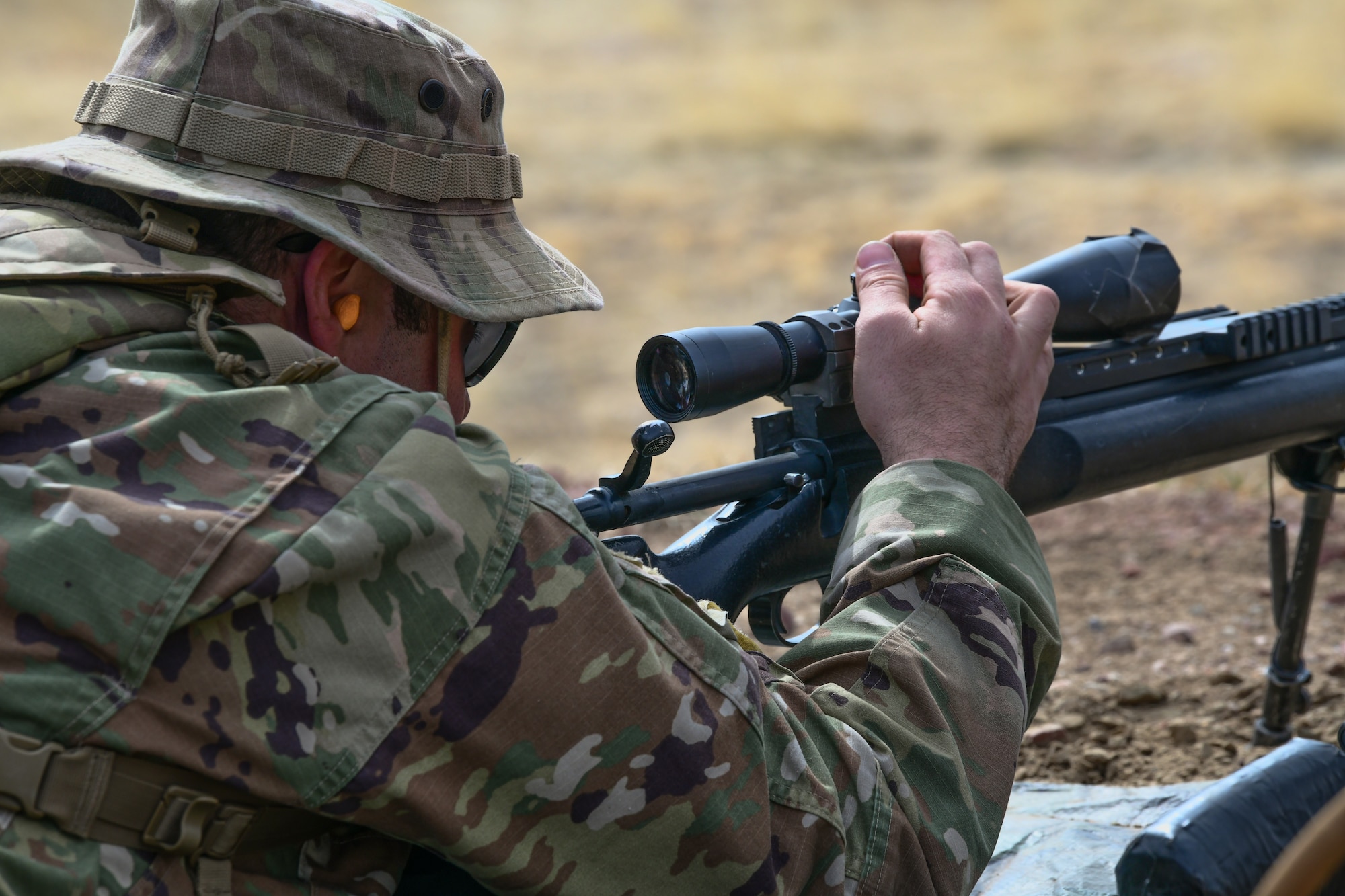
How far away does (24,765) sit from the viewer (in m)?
1.27

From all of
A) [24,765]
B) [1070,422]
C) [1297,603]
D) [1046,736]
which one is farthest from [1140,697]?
[24,765]

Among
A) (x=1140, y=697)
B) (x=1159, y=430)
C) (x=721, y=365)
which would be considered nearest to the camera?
(x=721, y=365)

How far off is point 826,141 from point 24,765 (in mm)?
18434

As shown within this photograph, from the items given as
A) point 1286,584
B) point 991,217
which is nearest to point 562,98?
point 991,217

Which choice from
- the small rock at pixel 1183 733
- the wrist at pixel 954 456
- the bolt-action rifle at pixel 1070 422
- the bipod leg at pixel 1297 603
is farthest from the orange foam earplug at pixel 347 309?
the small rock at pixel 1183 733

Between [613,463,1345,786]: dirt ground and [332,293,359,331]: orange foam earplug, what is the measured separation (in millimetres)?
2393

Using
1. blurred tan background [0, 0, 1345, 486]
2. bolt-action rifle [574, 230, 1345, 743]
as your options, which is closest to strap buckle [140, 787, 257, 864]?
bolt-action rifle [574, 230, 1345, 743]

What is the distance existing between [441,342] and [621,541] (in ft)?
1.36

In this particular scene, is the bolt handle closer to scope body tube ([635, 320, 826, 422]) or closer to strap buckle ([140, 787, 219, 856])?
scope body tube ([635, 320, 826, 422])

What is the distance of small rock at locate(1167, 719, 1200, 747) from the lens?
3510mm

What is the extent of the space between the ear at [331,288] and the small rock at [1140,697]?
2742 millimetres

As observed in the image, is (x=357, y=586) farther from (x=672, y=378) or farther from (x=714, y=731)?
(x=672, y=378)

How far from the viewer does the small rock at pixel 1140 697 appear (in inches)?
148

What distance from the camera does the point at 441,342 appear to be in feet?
5.90
